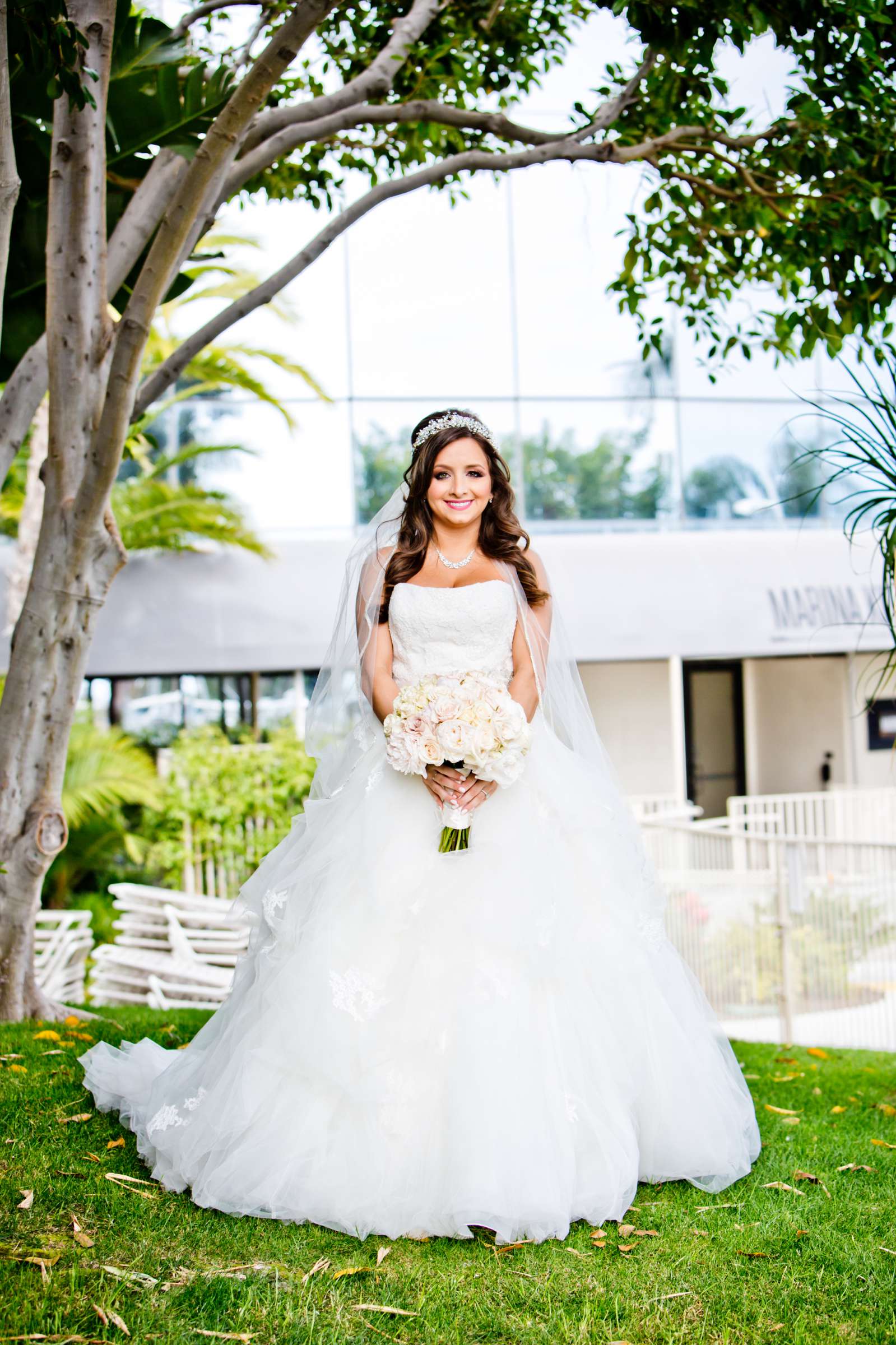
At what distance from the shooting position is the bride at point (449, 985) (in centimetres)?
317

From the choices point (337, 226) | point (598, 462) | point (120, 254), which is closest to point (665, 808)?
point (598, 462)

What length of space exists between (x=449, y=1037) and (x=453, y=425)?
2.15 metres

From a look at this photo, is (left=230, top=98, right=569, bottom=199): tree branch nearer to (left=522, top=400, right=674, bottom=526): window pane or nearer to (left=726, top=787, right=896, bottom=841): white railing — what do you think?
(left=522, top=400, right=674, bottom=526): window pane

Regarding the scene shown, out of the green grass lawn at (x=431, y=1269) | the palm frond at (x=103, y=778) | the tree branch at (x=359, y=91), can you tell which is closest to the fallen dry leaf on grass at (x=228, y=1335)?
the green grass lawn at (x=431, y=1269)

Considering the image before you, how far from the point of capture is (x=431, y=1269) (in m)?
2.89

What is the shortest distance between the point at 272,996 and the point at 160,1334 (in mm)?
1067

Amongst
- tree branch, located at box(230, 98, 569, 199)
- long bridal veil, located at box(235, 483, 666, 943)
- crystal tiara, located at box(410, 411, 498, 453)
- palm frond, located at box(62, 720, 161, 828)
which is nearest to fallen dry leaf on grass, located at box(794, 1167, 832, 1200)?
long bridal veil, located at box(235, 483, 666, 943)

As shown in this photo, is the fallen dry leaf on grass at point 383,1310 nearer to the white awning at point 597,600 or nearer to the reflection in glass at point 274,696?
the white awning at point 597,600

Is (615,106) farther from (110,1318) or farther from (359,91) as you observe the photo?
(110,1318)

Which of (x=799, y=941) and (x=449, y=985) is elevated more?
(x=449, y=985)

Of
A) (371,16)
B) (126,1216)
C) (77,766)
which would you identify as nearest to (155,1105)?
(126,1216)

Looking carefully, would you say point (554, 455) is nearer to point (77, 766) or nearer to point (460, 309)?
point (460, 309)

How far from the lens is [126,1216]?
3.09 m

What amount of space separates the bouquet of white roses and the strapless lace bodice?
0.51 ft
